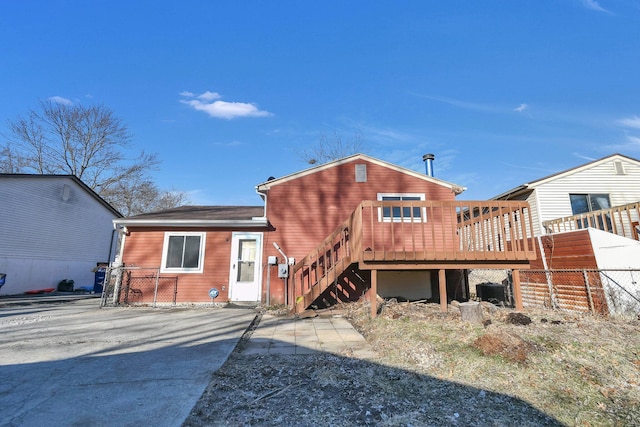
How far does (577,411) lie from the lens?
2.37 meters

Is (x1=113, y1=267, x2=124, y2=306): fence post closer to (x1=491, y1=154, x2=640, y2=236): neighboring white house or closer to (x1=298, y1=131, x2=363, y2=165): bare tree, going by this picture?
(x1=298, y1=131, x2=363, y2=165): bare tree

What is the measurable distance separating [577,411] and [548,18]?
39.4 ft

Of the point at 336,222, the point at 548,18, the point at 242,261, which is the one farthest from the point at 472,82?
the point at 242,261

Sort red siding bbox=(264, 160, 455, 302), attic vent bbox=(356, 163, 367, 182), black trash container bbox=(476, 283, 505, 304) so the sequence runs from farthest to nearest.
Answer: attic vent bbox=(356, 163, 367, 182) → red siding bbox=(264, 160, 455, 302) → black trash container bbox=(476, 283, 505, 304)

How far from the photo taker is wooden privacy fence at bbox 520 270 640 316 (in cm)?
612

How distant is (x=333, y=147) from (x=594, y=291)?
55.3 ft

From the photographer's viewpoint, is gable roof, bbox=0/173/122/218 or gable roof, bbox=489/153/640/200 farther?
gable roof, bbox=0/173/122/218

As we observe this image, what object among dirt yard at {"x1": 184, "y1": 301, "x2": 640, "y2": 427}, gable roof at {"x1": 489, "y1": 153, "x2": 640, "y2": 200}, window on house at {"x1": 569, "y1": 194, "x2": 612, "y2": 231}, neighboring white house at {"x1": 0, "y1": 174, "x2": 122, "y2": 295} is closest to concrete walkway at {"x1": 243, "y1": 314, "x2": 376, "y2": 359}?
dirt yard at {"x1": 184, "y1": 301, "x2": 640, "y2": 427}

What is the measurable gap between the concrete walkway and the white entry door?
2.41 meters

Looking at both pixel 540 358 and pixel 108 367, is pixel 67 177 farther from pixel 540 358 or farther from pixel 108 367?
pixel 540 358

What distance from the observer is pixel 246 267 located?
9.09 meters

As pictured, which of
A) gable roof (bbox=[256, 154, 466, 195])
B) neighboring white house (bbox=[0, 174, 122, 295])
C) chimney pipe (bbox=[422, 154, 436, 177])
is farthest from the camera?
neighboring white house (bbox=[0, 174, 122, 295])

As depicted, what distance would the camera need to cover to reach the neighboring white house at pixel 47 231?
1239 cm

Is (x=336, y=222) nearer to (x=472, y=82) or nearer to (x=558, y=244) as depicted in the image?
(x=558, y=244)
